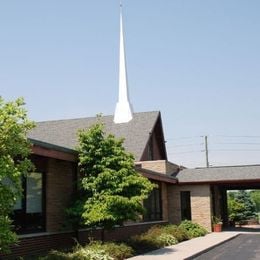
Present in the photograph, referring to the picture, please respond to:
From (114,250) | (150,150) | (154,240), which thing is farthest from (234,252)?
(150,150)

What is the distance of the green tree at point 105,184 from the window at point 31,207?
4.01 ft

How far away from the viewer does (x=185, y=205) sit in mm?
34969

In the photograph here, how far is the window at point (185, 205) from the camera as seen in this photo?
3460 cm

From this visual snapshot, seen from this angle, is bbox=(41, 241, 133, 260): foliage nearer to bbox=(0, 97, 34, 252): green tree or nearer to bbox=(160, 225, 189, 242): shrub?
bbox=(0, 97, 34, 252): green tree

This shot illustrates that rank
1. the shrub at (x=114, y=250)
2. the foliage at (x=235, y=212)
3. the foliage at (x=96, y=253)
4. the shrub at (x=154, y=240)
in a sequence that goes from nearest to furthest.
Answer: the foliage at (x=96, y=253), the shrub at (x=114, y=250), the shrub at (x=154, y=240), the foliage at (x=235, y=212)

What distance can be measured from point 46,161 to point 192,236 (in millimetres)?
13681

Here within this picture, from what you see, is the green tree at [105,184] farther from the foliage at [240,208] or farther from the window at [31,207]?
the foliage at [240,208]

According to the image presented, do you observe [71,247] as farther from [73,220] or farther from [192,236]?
[192,236]

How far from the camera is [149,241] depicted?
2130cm

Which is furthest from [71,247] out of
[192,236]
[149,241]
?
[192,236]

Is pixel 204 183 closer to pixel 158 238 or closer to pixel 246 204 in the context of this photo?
pixel 158 238

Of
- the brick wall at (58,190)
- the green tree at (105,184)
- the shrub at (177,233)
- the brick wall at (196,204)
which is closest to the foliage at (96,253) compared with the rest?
the green tree at (105,184)

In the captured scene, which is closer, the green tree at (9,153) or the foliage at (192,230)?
the green tree at (9,153)

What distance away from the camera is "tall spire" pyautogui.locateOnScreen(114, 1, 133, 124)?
129 feet
